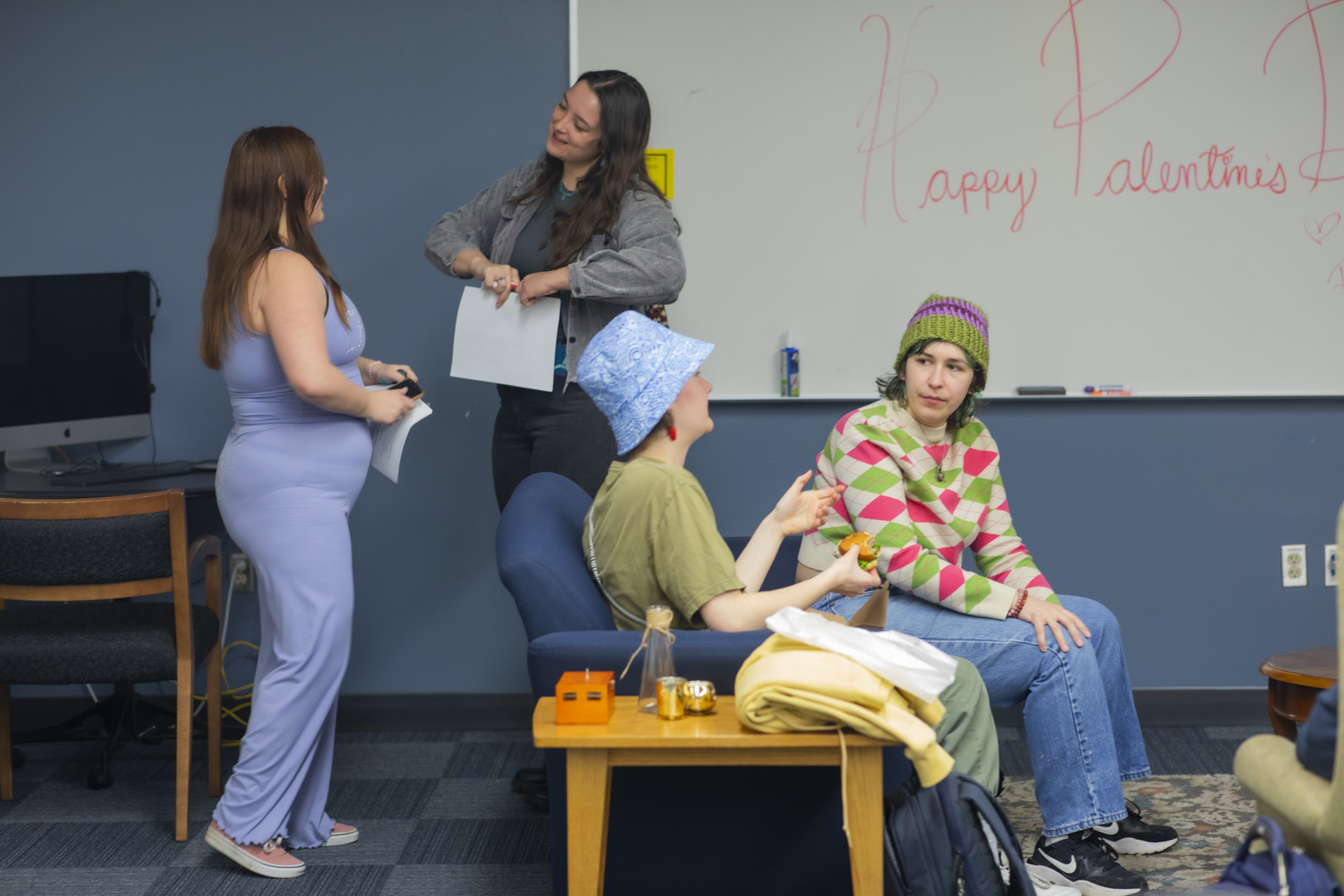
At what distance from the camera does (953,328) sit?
223 cm

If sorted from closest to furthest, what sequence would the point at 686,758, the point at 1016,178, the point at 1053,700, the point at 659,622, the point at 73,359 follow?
the point at 686,758
the point at 659,622
the point at 1053,700
the point at 73,359
the point at 1016,178

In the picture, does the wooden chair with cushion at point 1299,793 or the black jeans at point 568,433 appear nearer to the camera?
the wooden chair with cushion at point 1299,793

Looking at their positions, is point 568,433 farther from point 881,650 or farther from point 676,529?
point 881,650

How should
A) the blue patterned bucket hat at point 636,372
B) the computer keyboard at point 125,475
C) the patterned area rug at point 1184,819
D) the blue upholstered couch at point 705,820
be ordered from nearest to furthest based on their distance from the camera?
the blue upholstered couch at point 705,820
the blue patterned bucket hat at point 636,372
the patterned area rug at point 1184,819
the computer keyboard at point 125,475

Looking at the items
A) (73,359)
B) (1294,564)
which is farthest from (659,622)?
(1294,564)

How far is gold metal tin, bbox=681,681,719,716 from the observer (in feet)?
4.92

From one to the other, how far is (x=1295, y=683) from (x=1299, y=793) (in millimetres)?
916

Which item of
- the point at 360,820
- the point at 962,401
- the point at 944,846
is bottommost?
the point at 360,820

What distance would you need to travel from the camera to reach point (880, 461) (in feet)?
7.16

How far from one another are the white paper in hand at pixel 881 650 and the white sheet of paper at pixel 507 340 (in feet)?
4.07

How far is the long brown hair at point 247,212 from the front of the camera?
220 cm

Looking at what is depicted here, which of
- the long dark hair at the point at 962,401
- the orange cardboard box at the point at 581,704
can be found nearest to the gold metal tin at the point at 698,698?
the orange cardboard box at the point at 581,704

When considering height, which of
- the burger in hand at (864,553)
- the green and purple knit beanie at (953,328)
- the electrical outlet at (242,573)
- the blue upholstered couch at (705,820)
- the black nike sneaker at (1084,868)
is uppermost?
the green and purple knit beanie at (953,328)

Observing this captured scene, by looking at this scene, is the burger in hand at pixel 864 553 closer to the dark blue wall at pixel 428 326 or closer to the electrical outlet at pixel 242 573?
the dark blue wall at pixel 428 326
